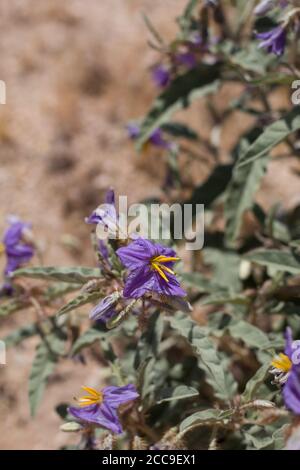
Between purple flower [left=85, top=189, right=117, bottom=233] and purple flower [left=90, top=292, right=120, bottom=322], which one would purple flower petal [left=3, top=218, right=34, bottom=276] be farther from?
purple flower [left=90, top=292, right=120, bottom=322]

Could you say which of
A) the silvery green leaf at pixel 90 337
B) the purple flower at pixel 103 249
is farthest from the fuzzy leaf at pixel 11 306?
the purple flower at pixel 103 249

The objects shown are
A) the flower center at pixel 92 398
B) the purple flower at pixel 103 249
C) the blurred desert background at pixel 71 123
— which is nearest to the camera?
the flower center at pixel 92 398

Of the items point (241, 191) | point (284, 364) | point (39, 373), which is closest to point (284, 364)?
point (284, 364)

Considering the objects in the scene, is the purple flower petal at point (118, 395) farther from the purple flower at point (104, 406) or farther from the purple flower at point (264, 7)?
the purple flower at point (264, 7)

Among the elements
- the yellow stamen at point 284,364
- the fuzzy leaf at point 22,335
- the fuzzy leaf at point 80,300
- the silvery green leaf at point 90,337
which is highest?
the fuzzy leaf at point 80,300

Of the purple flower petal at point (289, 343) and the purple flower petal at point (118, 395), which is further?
the purple flower petal at point (118, 395)

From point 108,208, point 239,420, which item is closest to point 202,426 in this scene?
point 239,420

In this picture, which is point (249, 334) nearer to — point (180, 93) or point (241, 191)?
point (241, 191)
